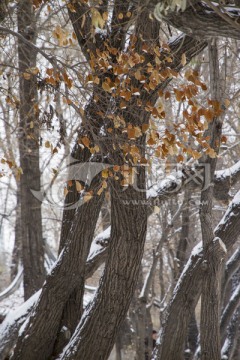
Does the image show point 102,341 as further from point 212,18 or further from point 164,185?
point 212,18

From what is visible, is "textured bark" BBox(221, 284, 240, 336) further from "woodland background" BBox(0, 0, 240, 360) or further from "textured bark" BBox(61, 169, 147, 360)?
"textured bark" BBox(61, 169, 147, 360)

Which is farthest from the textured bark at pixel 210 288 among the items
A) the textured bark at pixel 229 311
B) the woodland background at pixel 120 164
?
the textured bark at pixel 229 311

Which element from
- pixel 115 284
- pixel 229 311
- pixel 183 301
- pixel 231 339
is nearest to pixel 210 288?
pixel 183 301

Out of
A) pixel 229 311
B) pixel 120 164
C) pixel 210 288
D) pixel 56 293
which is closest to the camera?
pixel 120 164

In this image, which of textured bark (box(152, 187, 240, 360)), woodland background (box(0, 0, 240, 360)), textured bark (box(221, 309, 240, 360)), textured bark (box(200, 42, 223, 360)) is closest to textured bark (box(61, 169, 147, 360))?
woodland background (box(0, 0, 240, 360))

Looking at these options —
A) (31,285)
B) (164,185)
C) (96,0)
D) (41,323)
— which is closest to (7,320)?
(41,323)

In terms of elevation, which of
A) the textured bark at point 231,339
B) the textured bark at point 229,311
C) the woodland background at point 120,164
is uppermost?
the woodland background at point 120,164

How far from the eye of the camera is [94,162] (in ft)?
21.6

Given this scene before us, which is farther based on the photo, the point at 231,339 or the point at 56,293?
the point at 231,339

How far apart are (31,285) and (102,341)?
4346 millimetres

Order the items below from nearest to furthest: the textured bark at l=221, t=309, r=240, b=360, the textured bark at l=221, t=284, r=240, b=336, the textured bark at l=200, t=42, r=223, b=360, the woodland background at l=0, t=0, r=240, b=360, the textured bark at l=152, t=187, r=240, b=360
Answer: the woodland background at l=0, t=0, r=240, b=360 → the textured bark at l=200, t=42, r=223, b=360 → the textured bark at l=152, t=187, r=240, b=360 → the textured bark at l=221, t=284, r=240, b=336 → the textured bark at l=221, t=309, r=240, b=360

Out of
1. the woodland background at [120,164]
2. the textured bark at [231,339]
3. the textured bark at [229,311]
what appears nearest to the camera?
the woodland background at [120,164]

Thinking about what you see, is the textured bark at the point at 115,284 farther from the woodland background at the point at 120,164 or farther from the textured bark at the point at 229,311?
the textured bark at the point at 229,311

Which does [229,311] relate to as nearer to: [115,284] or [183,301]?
[183,301]
